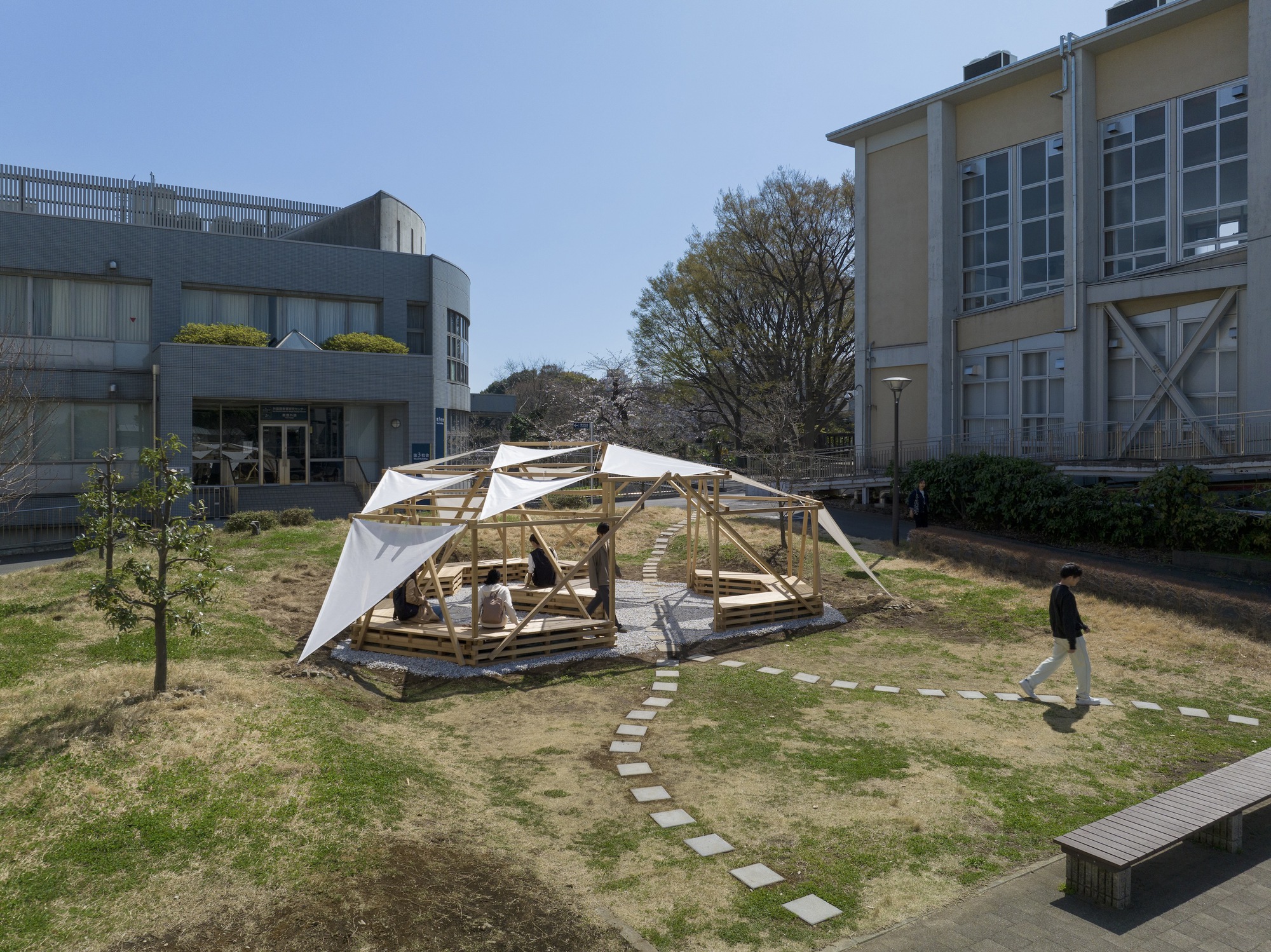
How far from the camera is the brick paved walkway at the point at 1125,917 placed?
205 inches

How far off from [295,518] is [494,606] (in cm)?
1165

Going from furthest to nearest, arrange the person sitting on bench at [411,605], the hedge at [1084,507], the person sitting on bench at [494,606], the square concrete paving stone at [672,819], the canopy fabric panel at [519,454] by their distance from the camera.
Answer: the hedge at [1084,507]
the canopy fabric panel at [519,454]
the person sitting on bench at [411,605]
the person sitting on bench at [494,606]
the square concrete paving stone at [672,819]

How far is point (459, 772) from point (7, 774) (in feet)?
11.3

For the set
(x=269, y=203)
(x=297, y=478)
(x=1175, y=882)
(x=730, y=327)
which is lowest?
(x=1175, y=882)

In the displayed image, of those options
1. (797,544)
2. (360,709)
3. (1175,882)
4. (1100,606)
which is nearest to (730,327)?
(797,544)

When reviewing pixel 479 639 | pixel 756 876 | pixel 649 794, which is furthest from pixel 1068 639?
pixel 479 639

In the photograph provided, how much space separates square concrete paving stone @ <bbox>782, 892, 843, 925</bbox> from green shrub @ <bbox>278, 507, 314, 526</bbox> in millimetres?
19050

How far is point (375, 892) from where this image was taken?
5.61m

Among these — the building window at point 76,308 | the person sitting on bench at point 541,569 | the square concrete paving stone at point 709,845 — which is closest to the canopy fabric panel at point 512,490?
the person sitting on bench at point 541,569

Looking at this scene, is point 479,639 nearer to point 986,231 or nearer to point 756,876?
point 756,876

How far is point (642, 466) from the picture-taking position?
14641mm

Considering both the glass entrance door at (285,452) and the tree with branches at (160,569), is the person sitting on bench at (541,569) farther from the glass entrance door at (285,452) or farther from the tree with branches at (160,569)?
the glass entrance door at (285,452)

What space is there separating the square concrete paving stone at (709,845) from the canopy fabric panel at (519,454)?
9.59 meters

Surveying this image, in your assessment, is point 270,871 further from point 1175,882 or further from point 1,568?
point 1,568
